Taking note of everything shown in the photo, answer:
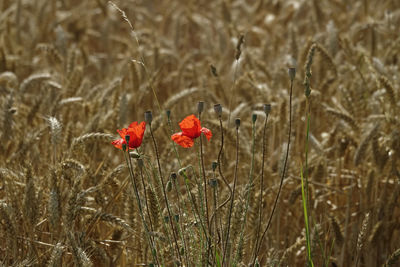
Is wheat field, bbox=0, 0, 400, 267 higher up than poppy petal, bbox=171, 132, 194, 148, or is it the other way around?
poppy petal, bbox=171, 132, 194, 148

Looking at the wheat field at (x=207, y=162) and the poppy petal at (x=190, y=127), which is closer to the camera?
the poppy petal at (x=190, y=127)

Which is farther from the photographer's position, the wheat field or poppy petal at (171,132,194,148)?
the wheat field

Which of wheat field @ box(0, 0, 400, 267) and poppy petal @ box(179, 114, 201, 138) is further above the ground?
poppy petal @ box(179, 114, 201, 138)

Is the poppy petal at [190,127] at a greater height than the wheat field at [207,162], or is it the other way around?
the poppy petal at [190,127]

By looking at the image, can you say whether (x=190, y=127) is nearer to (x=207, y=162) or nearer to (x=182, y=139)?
(x=182, y=139)

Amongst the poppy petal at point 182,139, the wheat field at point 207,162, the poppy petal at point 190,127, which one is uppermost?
the poppy petal at point 190,127

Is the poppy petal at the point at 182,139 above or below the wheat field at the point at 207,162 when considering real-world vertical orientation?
above

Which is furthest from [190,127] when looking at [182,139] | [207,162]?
[207,162]

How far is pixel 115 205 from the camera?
5.22 ft

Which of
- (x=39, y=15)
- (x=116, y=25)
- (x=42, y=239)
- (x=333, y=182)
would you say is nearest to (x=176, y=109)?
(x=333, y=182)

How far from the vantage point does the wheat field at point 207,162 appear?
1.19 metres

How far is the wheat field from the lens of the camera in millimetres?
1194

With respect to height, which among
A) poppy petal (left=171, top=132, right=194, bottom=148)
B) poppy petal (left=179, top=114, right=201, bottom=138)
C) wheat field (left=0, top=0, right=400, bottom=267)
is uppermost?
poppy petal (left=179, top=114, right=201, bottom=138)

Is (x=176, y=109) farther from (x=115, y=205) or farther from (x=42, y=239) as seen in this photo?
(x=42, y=239)
